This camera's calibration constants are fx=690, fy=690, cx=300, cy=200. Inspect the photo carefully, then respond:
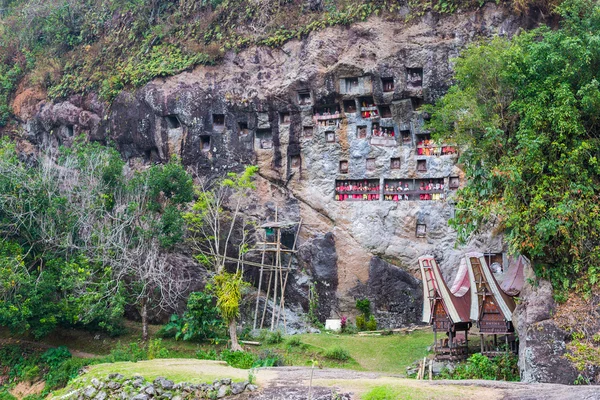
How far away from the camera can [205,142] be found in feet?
87.2

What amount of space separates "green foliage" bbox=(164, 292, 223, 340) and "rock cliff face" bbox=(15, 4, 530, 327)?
367cm

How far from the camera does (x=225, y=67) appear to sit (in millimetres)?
26656

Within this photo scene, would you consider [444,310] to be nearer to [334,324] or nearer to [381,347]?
[381,347]

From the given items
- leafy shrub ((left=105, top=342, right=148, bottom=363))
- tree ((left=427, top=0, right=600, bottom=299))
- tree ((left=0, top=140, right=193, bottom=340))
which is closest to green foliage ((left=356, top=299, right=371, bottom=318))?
tree ((left=0, top=140, right=193, bottom=340))

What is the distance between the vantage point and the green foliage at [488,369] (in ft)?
54.0

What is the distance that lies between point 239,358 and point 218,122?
35.0 feet

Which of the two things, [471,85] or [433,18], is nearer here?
[471,85]

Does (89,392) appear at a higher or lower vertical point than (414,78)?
lower

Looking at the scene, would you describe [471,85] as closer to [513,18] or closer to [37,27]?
[513,18]

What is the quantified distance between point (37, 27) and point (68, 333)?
53.0ft

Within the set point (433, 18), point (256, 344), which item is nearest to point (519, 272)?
point (256, 344)

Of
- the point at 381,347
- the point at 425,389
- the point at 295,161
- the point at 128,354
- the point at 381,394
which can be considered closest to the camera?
the point at 381,394

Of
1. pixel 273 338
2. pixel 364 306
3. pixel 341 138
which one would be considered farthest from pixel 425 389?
pixel 341 138

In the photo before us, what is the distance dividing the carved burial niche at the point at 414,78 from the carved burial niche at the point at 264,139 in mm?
5540
